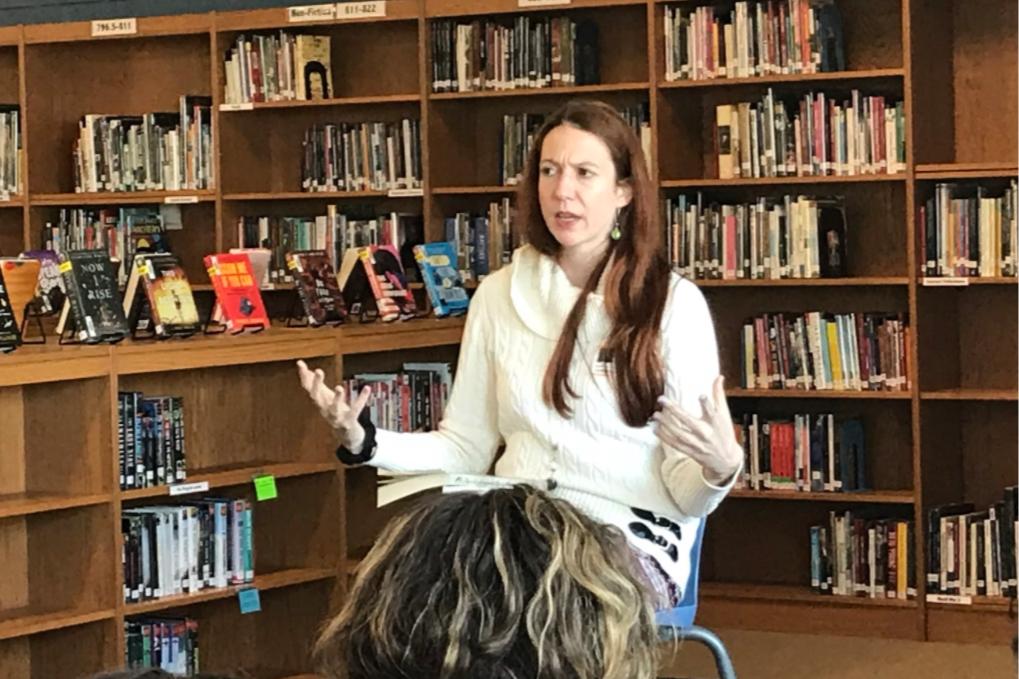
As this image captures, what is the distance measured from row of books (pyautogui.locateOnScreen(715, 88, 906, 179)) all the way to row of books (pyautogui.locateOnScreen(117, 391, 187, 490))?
2264 millimetres

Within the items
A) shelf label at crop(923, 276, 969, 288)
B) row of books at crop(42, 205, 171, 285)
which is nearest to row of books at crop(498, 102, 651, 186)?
shelf label at crop(923, 276, 969, 288)

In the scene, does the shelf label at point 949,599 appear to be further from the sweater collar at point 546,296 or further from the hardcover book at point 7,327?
the hardcover book at point 7,327

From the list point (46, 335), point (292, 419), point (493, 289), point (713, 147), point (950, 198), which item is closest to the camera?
point (493, 289)

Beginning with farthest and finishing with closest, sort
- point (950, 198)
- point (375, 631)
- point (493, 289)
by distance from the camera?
point (950, 198) → point (493, 289) → point (375, 631)

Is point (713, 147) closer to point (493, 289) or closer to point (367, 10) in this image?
point (367, 10)

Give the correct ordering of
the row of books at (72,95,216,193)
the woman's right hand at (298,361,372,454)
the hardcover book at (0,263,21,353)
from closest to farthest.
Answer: the woman's right hand at (298,361,372,454) → the hardcover book at (0,263,21,353) → the row of books at (72,95,216,193)

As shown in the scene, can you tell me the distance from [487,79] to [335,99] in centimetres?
59

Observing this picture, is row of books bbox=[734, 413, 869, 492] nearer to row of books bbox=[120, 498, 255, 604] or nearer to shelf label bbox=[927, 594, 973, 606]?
shelf label bbox=[927, 594, 973, 606]

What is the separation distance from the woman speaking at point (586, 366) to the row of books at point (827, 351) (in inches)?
93.9

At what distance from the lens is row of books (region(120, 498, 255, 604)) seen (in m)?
3.97

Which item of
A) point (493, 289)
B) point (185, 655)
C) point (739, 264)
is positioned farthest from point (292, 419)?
point (739, 264)

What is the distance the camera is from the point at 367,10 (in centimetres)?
583

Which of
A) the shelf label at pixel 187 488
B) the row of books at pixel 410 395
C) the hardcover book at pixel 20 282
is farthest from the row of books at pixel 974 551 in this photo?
the hardcover book at pixel 20 282

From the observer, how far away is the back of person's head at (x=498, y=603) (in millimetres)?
1220
